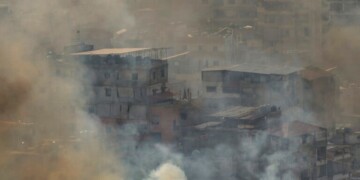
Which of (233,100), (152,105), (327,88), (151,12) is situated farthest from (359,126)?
(151,12)

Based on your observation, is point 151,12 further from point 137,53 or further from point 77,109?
point 77,109

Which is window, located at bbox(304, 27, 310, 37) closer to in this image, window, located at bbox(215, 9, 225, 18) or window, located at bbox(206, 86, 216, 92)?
window, located at bbox(215, 9, 225, 18)

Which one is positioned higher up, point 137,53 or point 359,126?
point 137,53

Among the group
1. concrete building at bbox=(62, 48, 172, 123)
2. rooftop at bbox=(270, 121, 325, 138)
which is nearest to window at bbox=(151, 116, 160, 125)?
concrete building at bbox=(62, 48, 172, 123)

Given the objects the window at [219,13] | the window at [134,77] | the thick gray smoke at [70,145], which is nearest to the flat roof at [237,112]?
the thick gray smoke at [70,145]

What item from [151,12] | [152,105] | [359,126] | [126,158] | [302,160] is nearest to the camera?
[302,160]

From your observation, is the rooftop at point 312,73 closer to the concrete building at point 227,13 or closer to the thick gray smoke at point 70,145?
the thick gray smoke at point 70,145

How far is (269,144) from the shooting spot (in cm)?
2014

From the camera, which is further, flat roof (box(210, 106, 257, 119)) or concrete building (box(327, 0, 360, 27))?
concrete building (box(327, 0, 360, 27))

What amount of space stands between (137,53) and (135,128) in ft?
12.4

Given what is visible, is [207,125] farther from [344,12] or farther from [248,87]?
[344,12]

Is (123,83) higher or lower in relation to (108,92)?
higher

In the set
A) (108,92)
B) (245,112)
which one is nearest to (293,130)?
(245,112)

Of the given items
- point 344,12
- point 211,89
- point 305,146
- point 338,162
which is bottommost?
point 338,162
